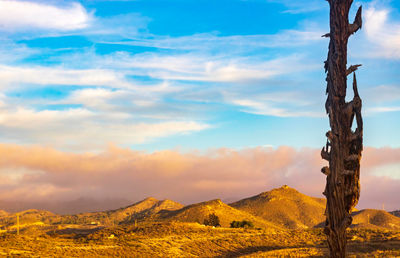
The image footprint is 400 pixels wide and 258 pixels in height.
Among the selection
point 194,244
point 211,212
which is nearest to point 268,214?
point 211,212

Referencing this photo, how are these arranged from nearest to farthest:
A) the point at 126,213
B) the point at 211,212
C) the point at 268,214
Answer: the point at 211,212 < the point at 268,214 < the point at 126,213

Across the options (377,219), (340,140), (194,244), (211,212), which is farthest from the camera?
(377,219)

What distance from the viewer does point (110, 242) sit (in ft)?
164

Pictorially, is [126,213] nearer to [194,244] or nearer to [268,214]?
[268,214]

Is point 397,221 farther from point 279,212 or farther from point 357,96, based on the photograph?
point 357,96

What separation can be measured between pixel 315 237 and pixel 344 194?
36389mm

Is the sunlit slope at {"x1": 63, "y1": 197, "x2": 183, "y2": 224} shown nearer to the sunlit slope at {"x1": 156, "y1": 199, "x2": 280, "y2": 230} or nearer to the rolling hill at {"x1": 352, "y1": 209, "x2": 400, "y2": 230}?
the sunlit slope at {"x1": 156, "y1": 199, "x2": 280, "y2": 230}

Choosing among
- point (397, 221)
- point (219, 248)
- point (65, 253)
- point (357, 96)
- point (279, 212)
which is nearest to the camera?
point (357, 96)

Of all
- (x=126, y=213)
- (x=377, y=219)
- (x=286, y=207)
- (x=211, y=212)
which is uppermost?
(x=126, y=213)

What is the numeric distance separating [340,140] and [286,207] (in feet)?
403

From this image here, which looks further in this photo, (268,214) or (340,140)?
(268,214)

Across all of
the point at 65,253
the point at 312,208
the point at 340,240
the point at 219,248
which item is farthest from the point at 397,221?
the point at 340,240

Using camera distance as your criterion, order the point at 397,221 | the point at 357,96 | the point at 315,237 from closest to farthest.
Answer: the point at 357,96
the point at 315,237
the point at 397,221

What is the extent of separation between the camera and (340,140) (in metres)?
18.6
